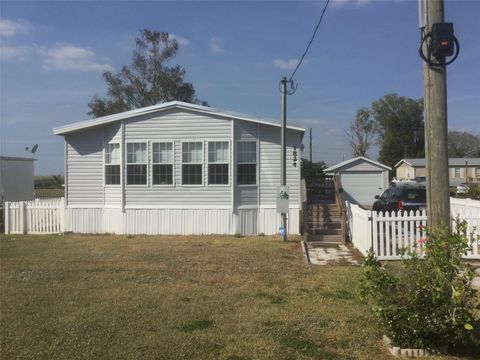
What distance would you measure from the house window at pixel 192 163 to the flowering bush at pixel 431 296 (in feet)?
37.7

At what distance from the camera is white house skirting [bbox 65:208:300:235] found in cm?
1603

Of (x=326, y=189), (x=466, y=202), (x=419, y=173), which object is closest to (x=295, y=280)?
(x=466, y=202)

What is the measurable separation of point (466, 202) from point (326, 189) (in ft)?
28.9

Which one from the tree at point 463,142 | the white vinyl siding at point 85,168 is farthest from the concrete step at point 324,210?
the tree at point 463,142

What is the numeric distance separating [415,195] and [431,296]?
12.0 m

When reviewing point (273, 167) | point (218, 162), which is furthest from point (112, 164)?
point (273, 167)

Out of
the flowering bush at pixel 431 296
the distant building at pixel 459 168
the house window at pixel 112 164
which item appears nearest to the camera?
the flowering bush at pixel 431 296

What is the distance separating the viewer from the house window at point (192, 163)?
16125mm

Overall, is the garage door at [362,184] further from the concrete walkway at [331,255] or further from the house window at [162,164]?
the concrete walkway at [331,255]

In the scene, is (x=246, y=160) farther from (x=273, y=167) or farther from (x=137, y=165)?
(x=137, y=165)

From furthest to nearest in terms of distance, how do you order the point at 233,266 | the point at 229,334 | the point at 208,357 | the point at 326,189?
the point at 326,189
the point at 233,266
the point at 229,334
the point at 208,357

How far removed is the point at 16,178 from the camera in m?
30.3

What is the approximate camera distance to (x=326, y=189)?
22078mm

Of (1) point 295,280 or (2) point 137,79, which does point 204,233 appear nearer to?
(1) point 295,280
